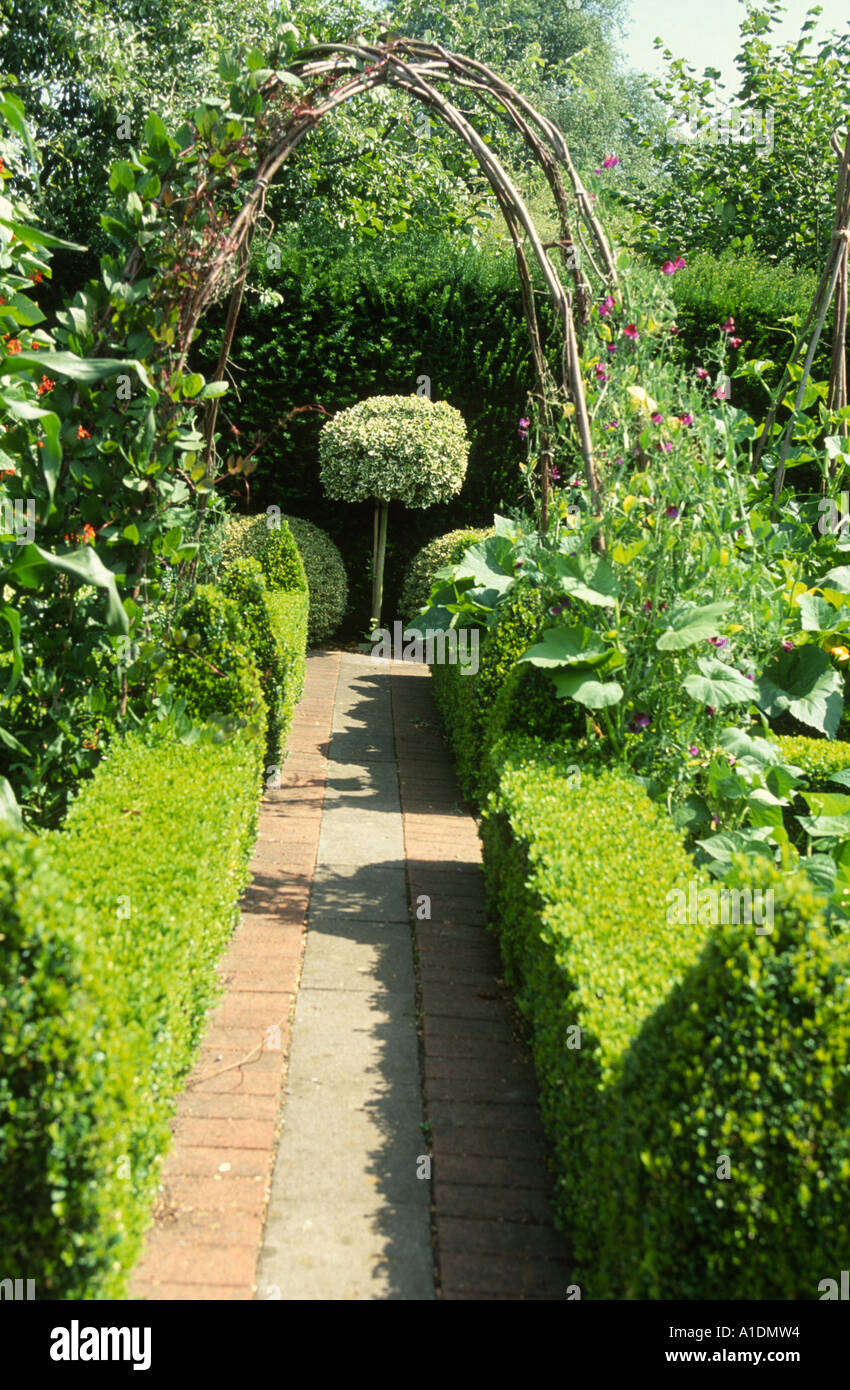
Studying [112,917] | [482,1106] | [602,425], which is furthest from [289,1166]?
[602,425]

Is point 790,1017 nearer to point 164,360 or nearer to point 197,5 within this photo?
point 164,360

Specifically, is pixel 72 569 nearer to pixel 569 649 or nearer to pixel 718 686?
pixel 569 649

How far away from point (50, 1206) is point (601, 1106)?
3.29 feet

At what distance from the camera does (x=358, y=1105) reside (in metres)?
2.88

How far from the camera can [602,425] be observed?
14.1ft

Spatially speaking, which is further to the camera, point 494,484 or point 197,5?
point 197,5

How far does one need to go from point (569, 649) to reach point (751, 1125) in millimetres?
2148

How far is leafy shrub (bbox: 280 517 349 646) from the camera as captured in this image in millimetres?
8656

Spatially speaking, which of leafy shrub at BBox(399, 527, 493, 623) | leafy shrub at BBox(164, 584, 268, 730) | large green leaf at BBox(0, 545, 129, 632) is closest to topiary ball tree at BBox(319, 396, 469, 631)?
leafy shrub at BBox(399, 527, 493, 623)

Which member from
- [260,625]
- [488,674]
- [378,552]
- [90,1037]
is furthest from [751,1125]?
[378,552]

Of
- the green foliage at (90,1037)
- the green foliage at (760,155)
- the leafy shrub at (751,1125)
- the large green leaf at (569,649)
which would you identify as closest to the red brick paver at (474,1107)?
the leafy shrub at (751,1125)

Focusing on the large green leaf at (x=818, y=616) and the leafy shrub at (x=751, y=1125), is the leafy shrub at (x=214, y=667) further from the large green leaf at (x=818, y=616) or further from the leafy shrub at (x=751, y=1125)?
the large green leaf at (x=818, y=616)

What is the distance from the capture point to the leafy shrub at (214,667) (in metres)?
3.91

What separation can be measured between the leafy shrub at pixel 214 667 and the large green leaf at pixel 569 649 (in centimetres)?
100
